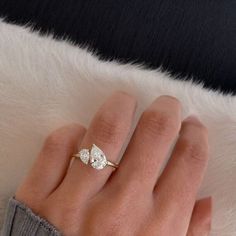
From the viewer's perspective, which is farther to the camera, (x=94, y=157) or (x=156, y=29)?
(x=156, y=29)

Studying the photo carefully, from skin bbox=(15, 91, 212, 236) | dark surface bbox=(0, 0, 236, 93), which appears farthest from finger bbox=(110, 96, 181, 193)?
dark surface bbox=(0, 0, 236, 93)

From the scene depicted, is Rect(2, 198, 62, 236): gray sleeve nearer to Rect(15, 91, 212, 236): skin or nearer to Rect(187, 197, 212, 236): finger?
Rect(15, 91, 212, 236): skin

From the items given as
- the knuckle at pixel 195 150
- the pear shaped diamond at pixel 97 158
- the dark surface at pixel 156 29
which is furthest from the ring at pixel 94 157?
the dark surface at pixel 156 29

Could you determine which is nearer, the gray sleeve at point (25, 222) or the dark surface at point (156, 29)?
the gray sleeve at point (25, 222)

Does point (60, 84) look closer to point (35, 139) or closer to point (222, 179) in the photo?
point (35, 139)

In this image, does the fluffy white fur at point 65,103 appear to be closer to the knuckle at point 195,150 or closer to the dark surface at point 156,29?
the knuckle at point 195,150

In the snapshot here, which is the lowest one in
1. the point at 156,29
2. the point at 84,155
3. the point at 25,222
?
the point at 25,222

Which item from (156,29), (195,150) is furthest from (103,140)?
(156,29)

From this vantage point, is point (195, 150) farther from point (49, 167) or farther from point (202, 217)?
point (49, 167)
